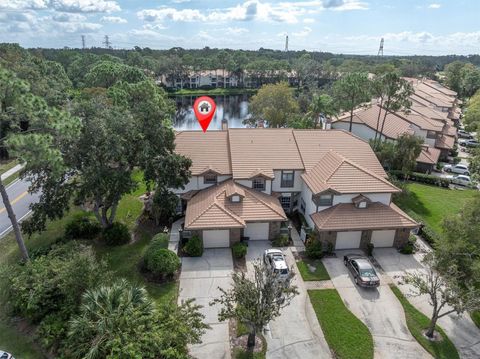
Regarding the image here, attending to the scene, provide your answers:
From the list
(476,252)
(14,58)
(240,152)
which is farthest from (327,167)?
(14,58)

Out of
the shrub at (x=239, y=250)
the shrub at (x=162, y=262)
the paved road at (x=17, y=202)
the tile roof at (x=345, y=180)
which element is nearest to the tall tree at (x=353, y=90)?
the tile roof at (x=345, y=180)

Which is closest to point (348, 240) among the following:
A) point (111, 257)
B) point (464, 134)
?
point (111, 257)

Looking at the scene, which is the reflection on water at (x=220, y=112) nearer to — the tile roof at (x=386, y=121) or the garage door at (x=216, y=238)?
the tile roof at (x=386, y=121)

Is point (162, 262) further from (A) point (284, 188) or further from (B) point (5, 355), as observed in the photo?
(A) point (284, 188)

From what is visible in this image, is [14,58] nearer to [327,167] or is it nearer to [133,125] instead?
[133,125]

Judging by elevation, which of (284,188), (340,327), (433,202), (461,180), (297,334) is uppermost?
(284,188)

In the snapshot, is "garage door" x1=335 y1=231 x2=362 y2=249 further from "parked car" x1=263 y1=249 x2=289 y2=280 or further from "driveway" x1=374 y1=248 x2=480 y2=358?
"parked car" x1=263 y1=249 x2=289 y2=280
